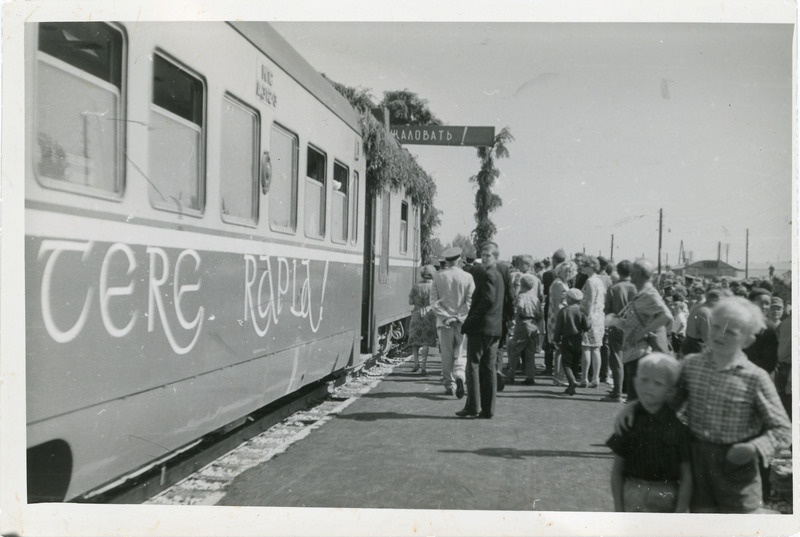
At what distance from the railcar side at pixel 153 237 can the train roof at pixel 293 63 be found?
0.02m

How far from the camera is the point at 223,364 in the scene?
15.4 feet

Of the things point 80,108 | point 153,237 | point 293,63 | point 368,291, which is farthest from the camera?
point 368,291

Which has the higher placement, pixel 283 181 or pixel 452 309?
pixel 283 181

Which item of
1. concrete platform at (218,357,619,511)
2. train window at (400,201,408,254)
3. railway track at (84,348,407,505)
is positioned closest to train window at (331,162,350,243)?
railway track at (84,348,407,505)

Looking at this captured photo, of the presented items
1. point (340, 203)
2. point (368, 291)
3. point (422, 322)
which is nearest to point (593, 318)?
point (422, 322)

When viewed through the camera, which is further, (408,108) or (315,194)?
(315,194)

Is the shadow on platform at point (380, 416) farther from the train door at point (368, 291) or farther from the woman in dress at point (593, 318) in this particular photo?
the train door at point (368, 291)

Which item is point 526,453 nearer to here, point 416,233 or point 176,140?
point 176,140

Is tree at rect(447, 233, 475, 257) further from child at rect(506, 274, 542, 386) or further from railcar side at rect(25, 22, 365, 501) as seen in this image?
railcar side at rect(25, 22, 365, 501)

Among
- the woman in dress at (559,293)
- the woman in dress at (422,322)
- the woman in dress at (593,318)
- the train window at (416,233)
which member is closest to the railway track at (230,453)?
the woman in dress at (422,322)

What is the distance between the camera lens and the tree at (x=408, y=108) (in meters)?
5.13

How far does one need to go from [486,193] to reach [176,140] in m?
2.75

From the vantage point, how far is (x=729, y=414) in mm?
3139
